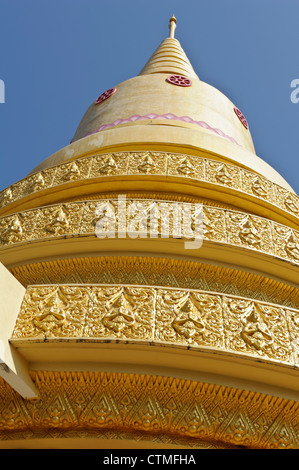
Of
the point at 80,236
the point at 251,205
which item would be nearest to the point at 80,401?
the point at 80,236

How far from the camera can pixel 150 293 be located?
6.16 metres

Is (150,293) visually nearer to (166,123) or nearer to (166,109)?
(166,123)

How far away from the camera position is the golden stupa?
546 cm

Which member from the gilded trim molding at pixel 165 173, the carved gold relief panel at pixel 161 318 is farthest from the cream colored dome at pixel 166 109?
the carved gold relief panel at pixel 161 318

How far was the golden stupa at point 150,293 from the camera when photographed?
17.9ft

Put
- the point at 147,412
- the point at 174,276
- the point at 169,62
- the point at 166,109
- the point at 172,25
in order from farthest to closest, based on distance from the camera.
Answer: the point at 172,25 → the point at 169,62 → the point at 166,109 → the point at 174,276 → the point at 147,412

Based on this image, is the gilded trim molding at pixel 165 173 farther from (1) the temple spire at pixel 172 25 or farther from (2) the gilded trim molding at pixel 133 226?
(1) the temple spire at pixel 172 25

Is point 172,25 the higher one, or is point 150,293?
point 172,25

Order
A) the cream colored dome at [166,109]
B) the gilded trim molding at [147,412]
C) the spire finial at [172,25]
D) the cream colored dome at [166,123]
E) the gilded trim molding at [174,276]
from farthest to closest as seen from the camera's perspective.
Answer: the spire finial at [172,25] < the cream colored dome at [166,109] < the cream colored dome at [166,123] < the gilded trim molding at [174,276] < the gilded trim molding at [147,412]

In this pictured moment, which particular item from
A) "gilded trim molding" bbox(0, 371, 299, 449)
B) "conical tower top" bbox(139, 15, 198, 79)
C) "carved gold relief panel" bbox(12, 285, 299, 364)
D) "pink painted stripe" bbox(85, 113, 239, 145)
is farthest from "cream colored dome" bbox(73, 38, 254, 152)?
"gilded trim molding" bbox(0, 371, 299, 449)

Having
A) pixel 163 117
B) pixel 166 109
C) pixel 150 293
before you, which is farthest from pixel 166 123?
pixel 150 293

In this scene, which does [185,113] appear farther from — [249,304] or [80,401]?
[80,401]

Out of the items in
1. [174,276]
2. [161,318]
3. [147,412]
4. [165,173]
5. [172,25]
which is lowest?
[147,412]

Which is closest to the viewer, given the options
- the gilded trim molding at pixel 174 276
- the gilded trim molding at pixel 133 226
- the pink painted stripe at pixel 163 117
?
the gilded trim molding at pixel 174 276
